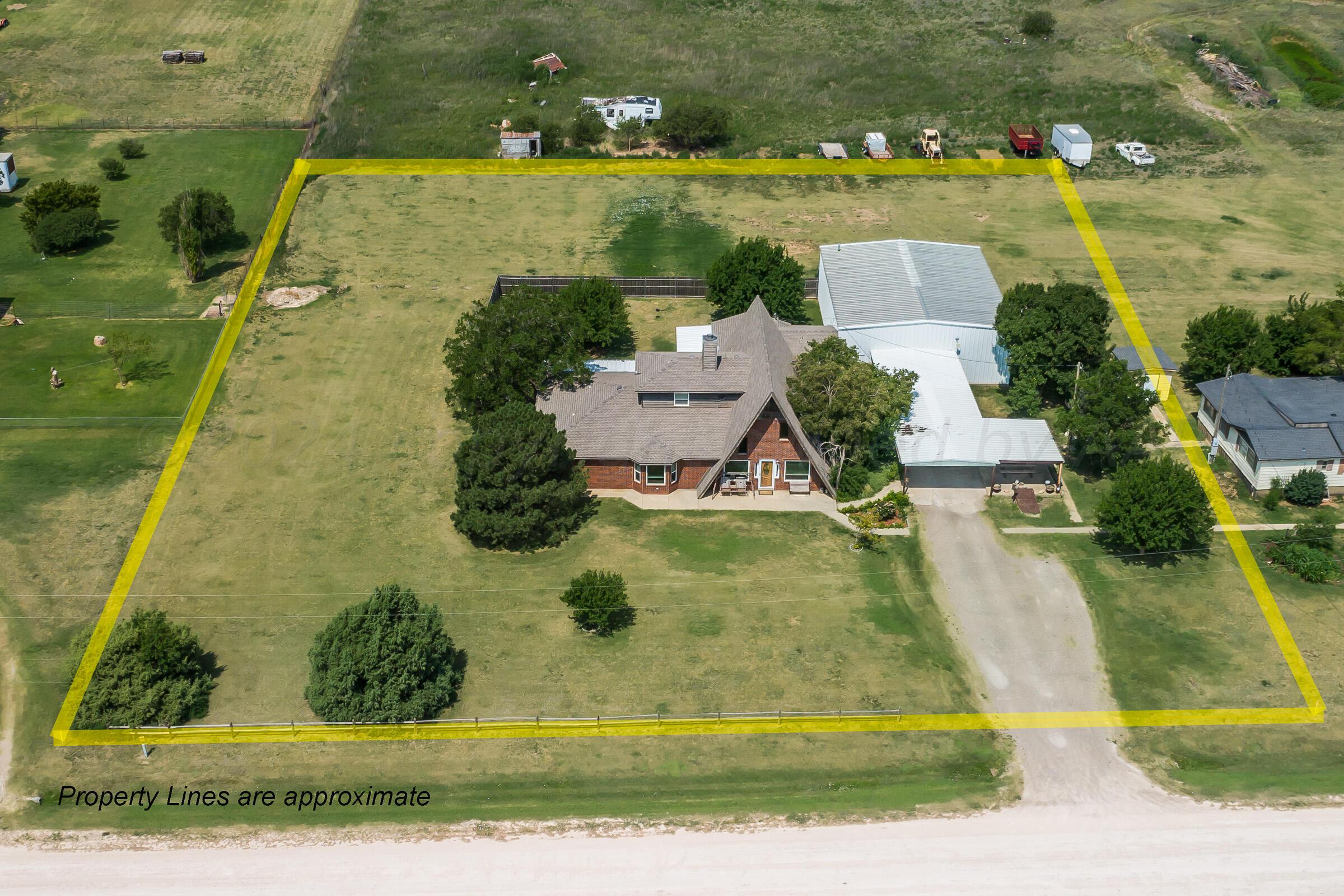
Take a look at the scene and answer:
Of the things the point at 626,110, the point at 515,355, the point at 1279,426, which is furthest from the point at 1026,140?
the point at 515,355

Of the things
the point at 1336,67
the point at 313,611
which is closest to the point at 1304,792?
the point at 313,611

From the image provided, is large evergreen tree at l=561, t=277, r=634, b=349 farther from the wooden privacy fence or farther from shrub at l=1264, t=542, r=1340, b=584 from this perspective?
shrub at l=1264, t=542, r=1340, b=584

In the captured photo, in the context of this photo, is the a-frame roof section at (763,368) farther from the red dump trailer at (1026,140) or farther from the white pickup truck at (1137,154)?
the white pickup truck at (1137,154)

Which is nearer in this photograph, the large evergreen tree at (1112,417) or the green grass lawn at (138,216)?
the large evergreen tree at (1112,417)

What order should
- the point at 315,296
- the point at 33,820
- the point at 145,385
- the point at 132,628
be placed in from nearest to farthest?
the point at 33,820 < the point at 132,628 < the point at 145,385 < the point at 315,296

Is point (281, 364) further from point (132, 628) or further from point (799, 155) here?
point (799, 155)

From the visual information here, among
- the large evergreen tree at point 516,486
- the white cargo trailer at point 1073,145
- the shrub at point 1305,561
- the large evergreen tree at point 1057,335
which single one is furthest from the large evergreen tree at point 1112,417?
the white cargo trailer at point 1073,145
